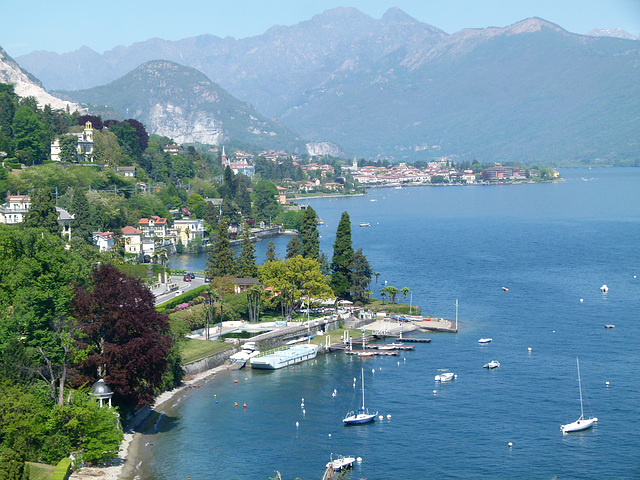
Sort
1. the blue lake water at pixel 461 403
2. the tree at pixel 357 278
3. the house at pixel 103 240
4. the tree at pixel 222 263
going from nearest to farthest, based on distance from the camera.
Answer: the blue lake water at pixel 461 403 < the tree at pixel 357 278 < the tree at pixel 222 263 < the house at pixel 103 240

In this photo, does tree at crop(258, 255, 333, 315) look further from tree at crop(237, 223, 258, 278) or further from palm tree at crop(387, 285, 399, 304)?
palm tree at crop(387, 285, 399, 304)

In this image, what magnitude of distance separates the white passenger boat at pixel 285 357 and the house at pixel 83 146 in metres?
70.1

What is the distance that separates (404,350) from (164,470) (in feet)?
81.2

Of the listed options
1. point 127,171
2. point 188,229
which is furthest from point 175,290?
point 127,171

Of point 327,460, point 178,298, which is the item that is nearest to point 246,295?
point 178,298

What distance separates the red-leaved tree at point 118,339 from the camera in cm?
3781

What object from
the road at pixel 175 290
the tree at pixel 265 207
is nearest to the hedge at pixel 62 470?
the road at pixel 175 290

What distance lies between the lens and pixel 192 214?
127188 mm

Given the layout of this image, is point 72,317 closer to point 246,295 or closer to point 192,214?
point 246,295

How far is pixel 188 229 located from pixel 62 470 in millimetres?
85519

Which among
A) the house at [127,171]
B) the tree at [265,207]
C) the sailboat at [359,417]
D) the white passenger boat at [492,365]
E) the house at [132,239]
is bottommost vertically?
the sailboat at [359,417]

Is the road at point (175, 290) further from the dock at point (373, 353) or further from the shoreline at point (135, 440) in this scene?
the dock at point (373, 353)

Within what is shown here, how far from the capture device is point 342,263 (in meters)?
70.1

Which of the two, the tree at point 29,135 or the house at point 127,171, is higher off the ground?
the tree at point 29,135
